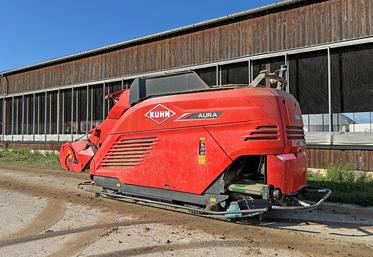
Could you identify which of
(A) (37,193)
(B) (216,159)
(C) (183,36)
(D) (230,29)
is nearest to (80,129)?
(C) (183,36)

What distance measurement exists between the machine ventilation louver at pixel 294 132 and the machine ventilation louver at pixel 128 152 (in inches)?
90.7

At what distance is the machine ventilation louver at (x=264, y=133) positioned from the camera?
19.0ft

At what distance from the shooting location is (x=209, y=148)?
6.20 m

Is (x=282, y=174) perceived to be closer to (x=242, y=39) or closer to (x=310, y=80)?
(x=310, y=80)

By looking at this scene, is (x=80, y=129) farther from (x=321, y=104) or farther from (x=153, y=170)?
(x=153, y=170)

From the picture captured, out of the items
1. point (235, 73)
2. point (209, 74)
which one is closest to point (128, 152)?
point (235, 73)

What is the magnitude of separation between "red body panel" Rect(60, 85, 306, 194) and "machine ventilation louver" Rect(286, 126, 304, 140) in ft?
0.06

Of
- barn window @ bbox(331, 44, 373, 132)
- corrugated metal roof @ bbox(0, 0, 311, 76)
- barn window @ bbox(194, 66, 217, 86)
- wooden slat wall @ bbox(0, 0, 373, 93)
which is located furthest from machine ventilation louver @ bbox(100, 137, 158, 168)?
corrugated metal roof @ bbox(0, 0, 311, 76)

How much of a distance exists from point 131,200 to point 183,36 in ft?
34.2

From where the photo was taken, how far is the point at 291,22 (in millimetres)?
13133

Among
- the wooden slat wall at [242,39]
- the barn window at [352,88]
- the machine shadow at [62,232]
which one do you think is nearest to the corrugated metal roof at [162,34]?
the wooden slat wall at [242,39]

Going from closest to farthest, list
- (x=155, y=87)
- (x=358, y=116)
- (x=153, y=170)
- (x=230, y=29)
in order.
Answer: (x=153, y=170) → (x=155, y=87) → (x=358, y=116) → (x=230, y=29)

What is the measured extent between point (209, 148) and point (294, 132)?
1385mm

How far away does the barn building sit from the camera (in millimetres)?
11570
